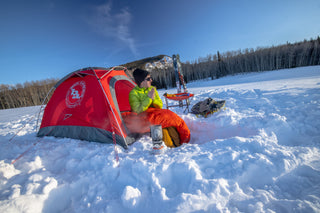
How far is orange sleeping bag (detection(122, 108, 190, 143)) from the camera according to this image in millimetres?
2738

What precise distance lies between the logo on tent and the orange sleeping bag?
1.29 meters

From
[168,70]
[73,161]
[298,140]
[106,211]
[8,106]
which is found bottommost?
Result: [298,140]

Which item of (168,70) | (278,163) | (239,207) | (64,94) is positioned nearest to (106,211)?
(239,207)

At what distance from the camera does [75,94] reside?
3199mm

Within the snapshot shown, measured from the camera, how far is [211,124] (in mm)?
Result: 3713

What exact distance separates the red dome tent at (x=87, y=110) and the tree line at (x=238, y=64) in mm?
16191

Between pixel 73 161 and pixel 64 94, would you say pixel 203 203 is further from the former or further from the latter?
pixel 64 94

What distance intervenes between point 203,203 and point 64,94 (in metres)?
3.80

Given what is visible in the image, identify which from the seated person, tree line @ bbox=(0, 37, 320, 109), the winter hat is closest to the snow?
the seated person

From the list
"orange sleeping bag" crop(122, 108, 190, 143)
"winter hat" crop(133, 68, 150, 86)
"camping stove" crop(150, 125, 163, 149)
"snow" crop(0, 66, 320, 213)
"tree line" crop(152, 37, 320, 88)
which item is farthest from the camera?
"tree line" crop(152, 37, 320, 88)

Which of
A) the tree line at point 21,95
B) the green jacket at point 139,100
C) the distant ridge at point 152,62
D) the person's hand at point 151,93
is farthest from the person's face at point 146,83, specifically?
the distant ridge at point 152,62

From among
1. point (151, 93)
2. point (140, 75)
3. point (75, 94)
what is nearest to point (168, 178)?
point (151, 93)

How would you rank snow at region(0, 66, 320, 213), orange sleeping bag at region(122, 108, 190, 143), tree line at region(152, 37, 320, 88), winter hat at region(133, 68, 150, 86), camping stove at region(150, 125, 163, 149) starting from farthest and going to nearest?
tree line at region(152, 37, 320, 88) → winter hat at region(133, 68, 150, 86) → orange sleeping bag at region(122, 108, 190, 143) → camping stove at region(150, 125, 163, 149) → snow at region(0, 66, 320, 213)

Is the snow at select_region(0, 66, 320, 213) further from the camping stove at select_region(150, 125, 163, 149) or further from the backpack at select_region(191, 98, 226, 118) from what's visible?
the backpack at select_region(191, 98, 226, 118)
